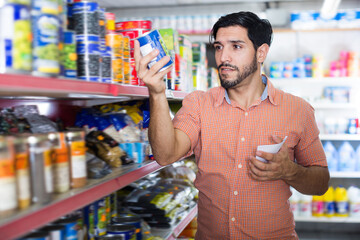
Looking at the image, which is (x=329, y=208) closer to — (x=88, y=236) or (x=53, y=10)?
(x=88, y=236)

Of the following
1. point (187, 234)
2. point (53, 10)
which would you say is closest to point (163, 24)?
point (187, 234)

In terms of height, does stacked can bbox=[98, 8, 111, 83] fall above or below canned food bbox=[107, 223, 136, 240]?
above

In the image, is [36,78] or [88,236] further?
[88,236]

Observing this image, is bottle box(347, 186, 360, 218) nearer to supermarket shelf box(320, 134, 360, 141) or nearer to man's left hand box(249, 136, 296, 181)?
supermarket shelf box(320, 134, 360, 141)

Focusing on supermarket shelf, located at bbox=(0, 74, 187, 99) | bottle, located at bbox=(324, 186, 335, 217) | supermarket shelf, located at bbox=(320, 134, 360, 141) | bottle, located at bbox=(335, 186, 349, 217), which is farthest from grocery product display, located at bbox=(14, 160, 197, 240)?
bottle, located at bbox=(335, 186, 349, 217)

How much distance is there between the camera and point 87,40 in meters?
1.36

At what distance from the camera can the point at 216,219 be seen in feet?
6.45

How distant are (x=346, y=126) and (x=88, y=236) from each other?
4.57 m

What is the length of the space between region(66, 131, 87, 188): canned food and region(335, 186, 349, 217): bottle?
483 centimetres

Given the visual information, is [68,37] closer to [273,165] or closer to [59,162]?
[59,162]

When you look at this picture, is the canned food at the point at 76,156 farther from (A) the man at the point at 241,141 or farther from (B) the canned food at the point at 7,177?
(A) the man at the point at 241,141

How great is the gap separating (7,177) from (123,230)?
0.98 meters

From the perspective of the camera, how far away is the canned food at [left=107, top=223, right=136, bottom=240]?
1807 millimetres

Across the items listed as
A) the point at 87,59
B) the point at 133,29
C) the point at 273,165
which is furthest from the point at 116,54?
the point at 273,165
